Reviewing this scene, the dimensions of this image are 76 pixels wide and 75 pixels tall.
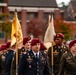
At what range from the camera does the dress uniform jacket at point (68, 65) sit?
9.83 metres

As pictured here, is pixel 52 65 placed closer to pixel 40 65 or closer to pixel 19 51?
pixel 19 51

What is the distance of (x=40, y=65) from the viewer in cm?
1060

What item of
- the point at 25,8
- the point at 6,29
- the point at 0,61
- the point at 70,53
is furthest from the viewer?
the point at 25,8

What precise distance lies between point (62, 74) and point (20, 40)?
2.83 meters

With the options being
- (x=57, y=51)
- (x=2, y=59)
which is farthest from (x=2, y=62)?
(x=57, y=51)

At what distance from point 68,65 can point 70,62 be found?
0.37ft

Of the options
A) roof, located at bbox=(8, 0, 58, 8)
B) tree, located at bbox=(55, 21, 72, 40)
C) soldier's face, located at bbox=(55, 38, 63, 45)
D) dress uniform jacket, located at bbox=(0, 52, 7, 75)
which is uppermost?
roof, located at bbox=(8, 0, 58, 8)

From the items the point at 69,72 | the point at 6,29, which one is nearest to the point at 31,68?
the point at 69,72

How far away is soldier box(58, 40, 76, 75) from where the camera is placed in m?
9.73

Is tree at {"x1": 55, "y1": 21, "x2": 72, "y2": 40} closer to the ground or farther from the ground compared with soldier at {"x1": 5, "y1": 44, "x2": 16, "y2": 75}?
closer to the ground

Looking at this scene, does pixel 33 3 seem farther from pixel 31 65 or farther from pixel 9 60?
pixel 31 65

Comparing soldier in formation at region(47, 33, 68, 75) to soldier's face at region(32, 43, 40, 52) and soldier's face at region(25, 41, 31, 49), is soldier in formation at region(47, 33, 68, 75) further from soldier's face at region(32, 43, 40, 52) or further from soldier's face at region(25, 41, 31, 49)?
soldier's face at region(32, 43, 40, 52)

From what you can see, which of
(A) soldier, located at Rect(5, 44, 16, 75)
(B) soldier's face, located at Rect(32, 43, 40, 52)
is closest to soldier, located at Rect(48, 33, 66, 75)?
(A) soldier, located at Rect(5, 44, 16, 75)

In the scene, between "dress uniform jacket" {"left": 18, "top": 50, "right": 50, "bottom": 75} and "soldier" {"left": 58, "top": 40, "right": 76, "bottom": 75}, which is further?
"dress uniform jacket" {"left": 18, "top": 50, "right": 50, "bottom": 75}
